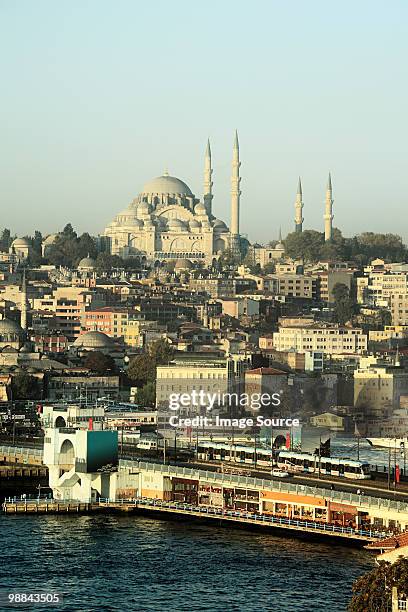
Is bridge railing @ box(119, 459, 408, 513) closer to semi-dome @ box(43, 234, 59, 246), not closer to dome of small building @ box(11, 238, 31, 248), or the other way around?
dome of small building @ box(11, 238, 31, 248)

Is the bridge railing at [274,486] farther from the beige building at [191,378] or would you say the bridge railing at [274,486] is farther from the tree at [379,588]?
the beige building at [191,378]

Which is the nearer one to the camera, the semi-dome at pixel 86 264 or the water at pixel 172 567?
the water at pixel 172 567

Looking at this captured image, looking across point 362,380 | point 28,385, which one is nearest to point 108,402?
point 28,385

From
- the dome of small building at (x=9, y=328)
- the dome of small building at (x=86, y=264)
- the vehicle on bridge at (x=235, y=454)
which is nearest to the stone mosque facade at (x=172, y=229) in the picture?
the dome of small building at (x=86, y=264)

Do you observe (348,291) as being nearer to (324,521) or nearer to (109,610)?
(324,521)

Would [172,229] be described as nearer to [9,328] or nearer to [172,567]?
[9,328]

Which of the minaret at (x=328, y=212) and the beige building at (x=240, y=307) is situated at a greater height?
the minaret at (x=328, y=212)

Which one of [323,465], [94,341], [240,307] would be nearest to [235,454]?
[323,465]
